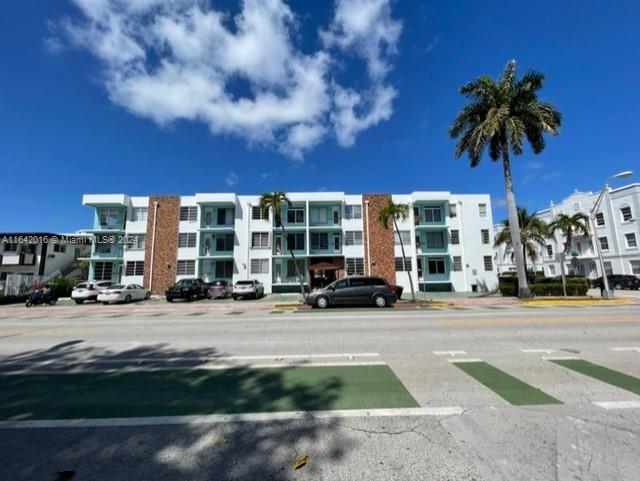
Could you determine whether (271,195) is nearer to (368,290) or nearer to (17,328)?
(368,290)

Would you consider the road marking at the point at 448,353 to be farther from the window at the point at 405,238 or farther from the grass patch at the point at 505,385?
the window at the point at 405,238

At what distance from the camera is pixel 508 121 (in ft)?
70.8

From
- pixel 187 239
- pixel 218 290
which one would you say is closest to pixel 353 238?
pixel 218 290

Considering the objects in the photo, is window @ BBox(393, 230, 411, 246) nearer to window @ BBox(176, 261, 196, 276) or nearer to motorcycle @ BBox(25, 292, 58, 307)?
window @ BBox(176, 261, 196, 276)

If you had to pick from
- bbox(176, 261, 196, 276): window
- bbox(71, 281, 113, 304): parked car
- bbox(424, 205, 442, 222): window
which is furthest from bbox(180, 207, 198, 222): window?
bbox(424, 205, 442, 222): window

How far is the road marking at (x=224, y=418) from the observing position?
3424mm

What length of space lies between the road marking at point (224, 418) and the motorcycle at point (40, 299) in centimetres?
2594

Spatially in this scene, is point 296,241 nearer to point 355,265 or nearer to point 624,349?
point 355,265

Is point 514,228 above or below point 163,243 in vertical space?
below

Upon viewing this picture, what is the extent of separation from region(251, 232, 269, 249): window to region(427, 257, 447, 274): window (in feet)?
59.8

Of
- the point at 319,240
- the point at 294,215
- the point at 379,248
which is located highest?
the point at 294,215

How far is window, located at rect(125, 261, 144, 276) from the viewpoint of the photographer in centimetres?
3256

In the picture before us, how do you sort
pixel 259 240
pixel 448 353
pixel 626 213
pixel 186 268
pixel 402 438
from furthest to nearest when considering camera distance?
pixel 626 213, pixel 259 240, pixel 186 268, pixel 448 353, pixel 402 438

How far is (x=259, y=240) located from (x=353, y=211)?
1121cm
